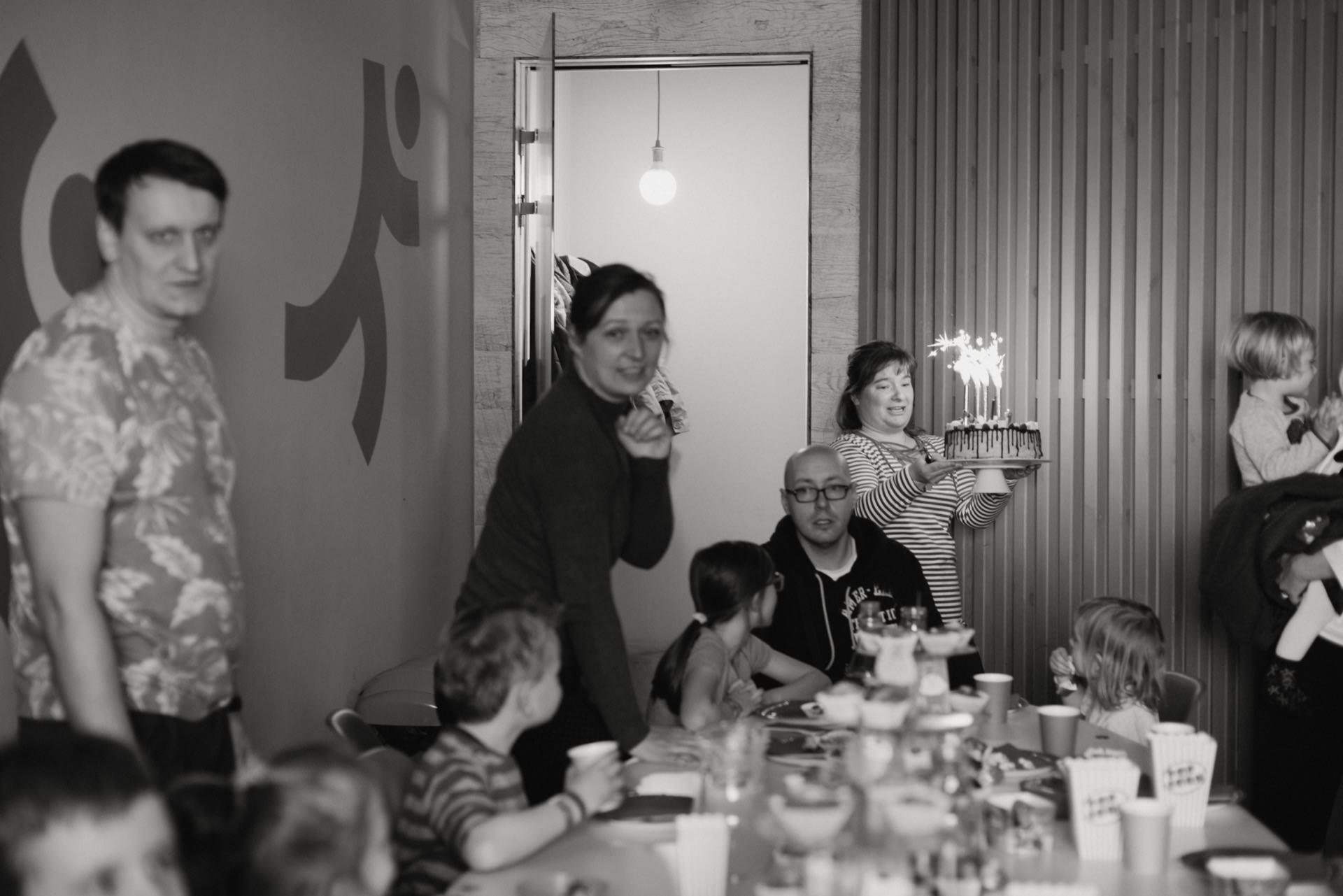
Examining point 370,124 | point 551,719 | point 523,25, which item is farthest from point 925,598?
point 523,25

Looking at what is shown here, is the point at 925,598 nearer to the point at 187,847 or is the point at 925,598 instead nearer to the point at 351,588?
the point at 351,588

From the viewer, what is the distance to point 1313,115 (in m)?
5.18

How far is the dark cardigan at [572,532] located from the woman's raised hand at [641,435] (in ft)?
0.05

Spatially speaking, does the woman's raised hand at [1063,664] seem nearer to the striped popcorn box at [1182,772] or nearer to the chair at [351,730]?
the striped popcorn box at [1182,772]

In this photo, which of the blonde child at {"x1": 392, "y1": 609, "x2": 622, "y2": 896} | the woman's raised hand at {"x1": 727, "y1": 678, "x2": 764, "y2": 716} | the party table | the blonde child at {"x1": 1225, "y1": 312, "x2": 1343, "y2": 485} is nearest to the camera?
the party table

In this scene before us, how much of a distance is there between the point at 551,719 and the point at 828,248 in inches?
136

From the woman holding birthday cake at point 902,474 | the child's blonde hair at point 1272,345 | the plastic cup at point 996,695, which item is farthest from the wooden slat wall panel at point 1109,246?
the plastic cup at point 996,695

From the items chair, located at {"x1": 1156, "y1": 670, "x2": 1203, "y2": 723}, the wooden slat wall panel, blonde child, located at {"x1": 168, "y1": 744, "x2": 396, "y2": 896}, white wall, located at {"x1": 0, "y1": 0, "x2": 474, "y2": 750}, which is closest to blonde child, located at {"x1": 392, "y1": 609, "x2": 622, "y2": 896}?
blonde child, located at {"x1": 168, "y1": 744, "x2": 396, "y2": 896}

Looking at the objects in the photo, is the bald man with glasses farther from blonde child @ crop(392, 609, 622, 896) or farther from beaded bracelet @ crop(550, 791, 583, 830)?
beaded bracelet @ crop(550, 791, 583, 830)

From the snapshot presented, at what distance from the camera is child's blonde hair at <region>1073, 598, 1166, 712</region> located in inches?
124

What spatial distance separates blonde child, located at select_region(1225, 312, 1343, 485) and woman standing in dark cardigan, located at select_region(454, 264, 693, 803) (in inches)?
103

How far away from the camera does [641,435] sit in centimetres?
256

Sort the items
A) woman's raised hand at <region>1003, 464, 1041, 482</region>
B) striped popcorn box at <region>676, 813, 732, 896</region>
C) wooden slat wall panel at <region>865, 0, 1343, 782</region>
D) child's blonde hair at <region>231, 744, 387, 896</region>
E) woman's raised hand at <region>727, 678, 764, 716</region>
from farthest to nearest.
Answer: wooden slat wall panel at <region>865, 0, 1343, 782</region>
woman's raised hand at <region>1003, 464, 1041, 482</region>
woman's raised hand at <region>727, 678, 764, 716</region>
striped popcorn box at <region>676, 813, 732, 896</region>
child's blonde hair at <region>231, 744, 387, 896</region>

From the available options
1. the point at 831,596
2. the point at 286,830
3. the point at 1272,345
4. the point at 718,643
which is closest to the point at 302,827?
the point at 286,830
